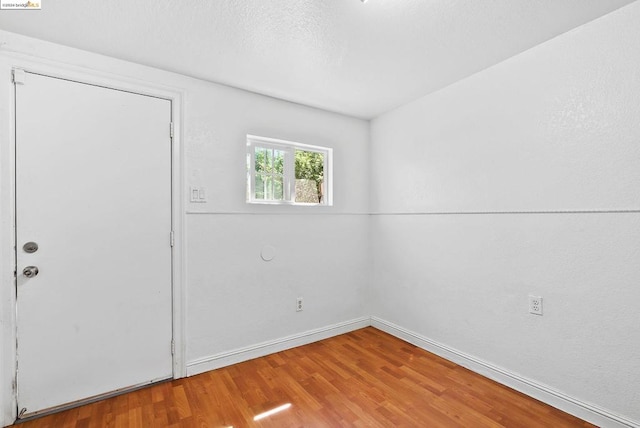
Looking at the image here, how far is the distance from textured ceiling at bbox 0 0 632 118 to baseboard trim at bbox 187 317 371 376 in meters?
2.29

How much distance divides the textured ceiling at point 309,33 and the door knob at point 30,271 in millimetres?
1448

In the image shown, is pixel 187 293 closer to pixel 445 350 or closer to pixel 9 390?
pixel 9 390

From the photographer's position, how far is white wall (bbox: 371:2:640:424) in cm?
164

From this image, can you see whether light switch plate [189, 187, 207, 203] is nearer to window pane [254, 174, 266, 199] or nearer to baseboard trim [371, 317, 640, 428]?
window pane [254, 174, 266, 199]

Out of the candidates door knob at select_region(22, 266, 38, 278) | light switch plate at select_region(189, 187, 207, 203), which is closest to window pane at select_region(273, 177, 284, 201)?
light switch plate at select_region(189, 187, 207, 203)

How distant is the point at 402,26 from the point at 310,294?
2336 millimetres

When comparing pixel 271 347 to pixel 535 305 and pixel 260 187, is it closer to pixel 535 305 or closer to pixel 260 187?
pixel 260 187

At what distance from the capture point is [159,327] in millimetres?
2193

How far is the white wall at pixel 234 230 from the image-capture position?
179 cm

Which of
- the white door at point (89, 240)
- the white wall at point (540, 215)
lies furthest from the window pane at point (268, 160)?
the white wall at point (540, 215)

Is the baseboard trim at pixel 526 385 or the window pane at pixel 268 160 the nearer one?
the baseboard trim at pixel 526 385

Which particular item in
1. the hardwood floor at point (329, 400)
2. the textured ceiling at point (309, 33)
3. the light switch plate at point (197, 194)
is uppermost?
the textured ceiling at point (309, 33)

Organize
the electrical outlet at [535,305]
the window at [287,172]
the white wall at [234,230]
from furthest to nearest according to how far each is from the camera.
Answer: the window at [287,172] → the electrical outlet at [535,305] → the white wall at [234,230]

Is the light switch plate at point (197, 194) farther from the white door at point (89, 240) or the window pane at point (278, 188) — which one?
the window pane at point (278, 188)
